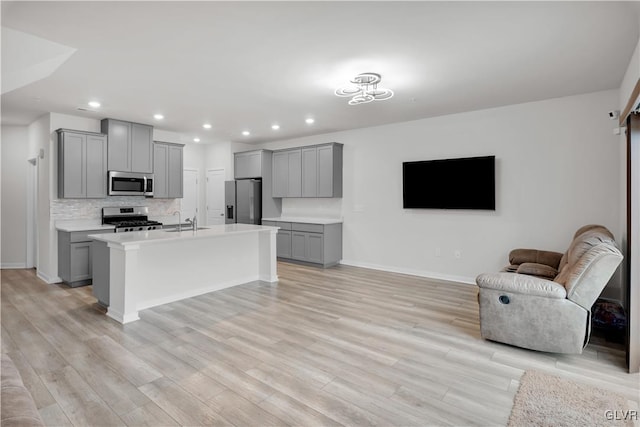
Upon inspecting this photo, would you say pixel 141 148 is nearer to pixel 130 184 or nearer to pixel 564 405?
pixel 130 184

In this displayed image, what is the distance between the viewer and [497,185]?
4953 mm

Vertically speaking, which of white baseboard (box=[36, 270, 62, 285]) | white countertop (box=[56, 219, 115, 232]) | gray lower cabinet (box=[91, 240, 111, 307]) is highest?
white countertop (box=[56, 219, 115, 232])

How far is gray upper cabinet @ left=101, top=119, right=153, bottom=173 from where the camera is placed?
5.63 metres

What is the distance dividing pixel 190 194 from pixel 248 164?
6.07ft

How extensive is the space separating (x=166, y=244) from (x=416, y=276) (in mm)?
3837

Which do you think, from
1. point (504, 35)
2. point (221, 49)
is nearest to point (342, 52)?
point (221, 49)

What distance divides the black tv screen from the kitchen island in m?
2.42

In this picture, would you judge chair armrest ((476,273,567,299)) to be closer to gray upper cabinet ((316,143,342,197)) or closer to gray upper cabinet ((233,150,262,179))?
gray upper cabinet ((316,143,342,197))

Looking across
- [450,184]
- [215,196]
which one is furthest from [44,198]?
[450,184]

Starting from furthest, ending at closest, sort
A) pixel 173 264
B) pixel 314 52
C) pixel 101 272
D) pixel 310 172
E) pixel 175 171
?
pixel 310 172 → pixel 175 171 → pixel 173 264 → pixel 101 272 → pixel 314 52

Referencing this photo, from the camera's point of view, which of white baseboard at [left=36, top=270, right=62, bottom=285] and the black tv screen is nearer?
the black tv screen

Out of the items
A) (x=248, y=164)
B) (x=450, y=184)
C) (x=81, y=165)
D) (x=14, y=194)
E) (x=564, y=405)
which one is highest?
(x=248, y=164)

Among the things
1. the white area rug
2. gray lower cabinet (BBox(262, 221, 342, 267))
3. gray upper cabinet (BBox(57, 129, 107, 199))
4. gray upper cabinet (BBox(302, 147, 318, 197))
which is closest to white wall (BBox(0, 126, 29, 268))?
gray upper cabinet (BBox(57, 129, 107, 199))

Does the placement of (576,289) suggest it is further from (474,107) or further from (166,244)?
(166,244)
